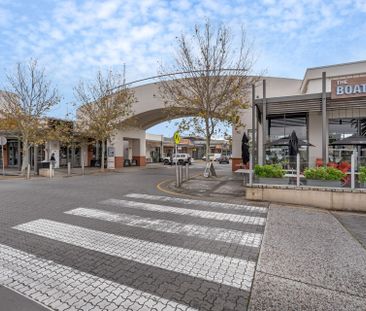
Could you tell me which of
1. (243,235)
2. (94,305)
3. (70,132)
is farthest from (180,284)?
(70,132)

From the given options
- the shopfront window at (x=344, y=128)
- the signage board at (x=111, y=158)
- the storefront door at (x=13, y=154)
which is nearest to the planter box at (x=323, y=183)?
the shopfront window at (x=344, y=128)

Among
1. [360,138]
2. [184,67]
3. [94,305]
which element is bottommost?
[94,305]

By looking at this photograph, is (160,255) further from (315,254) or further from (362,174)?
(362,174)

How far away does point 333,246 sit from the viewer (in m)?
4.60

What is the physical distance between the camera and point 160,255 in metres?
4.23

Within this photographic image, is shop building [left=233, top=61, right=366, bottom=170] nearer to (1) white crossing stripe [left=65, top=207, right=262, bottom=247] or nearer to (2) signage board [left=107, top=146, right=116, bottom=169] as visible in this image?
(1) white crossing stripe [left=65, top=207, right=262, bottom=247]

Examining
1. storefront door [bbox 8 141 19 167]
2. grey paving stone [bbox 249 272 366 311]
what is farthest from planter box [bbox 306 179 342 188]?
storefront door [bbox 8 141 19 167]

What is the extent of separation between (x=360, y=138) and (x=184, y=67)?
9855mm

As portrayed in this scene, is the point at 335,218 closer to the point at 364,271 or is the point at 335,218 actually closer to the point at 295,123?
the point at 364,271

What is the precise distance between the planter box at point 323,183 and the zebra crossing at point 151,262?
2299 mm

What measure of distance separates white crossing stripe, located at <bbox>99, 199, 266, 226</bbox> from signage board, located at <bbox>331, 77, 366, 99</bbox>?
6900 mm

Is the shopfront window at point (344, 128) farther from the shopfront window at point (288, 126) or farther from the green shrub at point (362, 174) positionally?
the green shrub at point (362, 174)

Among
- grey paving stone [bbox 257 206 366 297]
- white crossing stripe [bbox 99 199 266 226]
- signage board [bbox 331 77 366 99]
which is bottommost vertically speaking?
grey paving stone [bbox 257 206 366 297]

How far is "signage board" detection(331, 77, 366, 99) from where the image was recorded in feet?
32.3
